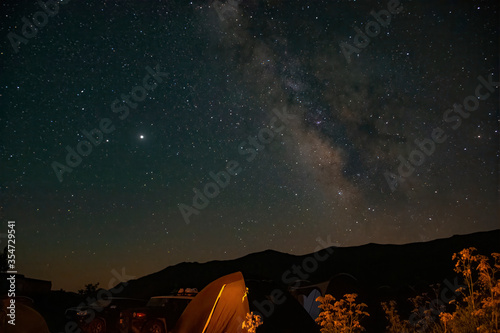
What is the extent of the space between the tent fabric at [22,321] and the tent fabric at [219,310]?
10.9ft

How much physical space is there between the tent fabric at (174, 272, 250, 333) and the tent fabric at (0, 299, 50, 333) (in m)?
3.32

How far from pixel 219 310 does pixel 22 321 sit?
454cm

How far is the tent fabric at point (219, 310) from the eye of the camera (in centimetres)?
814

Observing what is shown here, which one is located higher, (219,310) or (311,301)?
(311,301)

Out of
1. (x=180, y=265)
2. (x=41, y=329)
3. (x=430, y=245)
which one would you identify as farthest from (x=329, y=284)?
(x=180, y=265)

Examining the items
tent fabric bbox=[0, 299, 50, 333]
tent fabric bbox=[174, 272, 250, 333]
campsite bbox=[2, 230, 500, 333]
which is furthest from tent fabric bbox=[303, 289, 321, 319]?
tent fabric bbox=[0, 299, 50, 333]

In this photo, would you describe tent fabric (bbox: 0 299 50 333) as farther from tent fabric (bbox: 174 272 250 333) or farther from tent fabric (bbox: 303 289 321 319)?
tent fabric (bbox: 303 289 321 319)

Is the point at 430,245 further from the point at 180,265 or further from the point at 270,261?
the point at 180,265

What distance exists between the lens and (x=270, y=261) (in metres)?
67.8

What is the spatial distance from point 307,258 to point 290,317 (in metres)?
54.3

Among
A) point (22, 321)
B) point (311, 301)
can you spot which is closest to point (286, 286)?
point (311, 301)

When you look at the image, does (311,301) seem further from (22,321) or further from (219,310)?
(22,321)

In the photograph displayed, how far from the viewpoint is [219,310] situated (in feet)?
27.0

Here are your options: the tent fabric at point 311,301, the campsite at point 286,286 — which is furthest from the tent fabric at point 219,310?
the tent fabric at point 311,301
